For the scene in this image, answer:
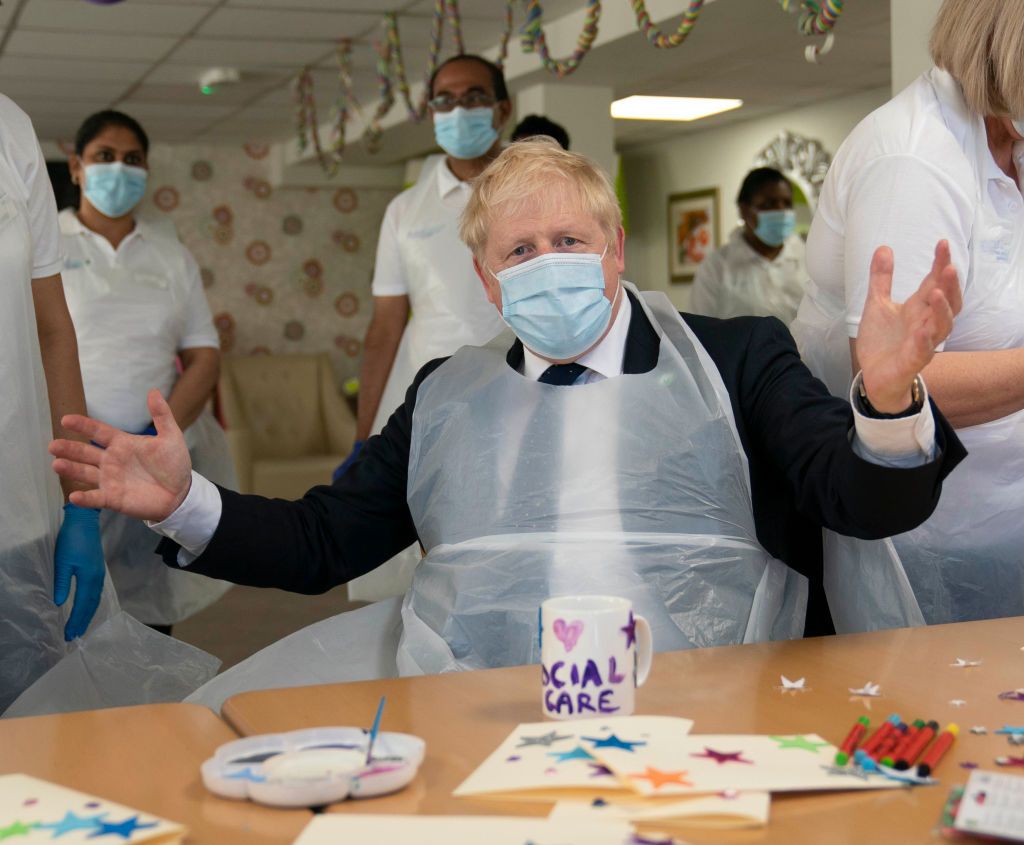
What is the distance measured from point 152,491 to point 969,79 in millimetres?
1124

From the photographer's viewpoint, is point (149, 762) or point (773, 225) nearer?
point (149, 762)

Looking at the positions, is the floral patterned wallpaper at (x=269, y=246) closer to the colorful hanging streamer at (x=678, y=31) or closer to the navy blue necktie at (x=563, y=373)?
the colorful hanging streamer at (x=678, y=31)

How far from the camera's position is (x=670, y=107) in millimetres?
7250

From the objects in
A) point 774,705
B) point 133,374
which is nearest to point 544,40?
point 133,374

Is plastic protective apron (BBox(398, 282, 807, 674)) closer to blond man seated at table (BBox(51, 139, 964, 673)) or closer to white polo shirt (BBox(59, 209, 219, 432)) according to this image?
blond man seated at table (BBox(51, 139, 964, 673))

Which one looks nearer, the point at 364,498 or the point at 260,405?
the point at 364,498

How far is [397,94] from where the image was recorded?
684 centimetres

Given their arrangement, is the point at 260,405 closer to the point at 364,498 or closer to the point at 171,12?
the point at 171,12

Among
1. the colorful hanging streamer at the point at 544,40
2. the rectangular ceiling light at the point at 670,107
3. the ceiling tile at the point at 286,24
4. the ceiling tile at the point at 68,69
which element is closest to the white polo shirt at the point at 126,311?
the colorful hanging streamer at the point at 544,40

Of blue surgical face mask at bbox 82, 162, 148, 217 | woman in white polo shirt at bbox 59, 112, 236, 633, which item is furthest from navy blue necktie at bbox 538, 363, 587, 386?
blue surgical face mask at bbox 82, 162, 148, 217

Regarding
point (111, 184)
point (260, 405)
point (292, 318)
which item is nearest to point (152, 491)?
point (111, 184)

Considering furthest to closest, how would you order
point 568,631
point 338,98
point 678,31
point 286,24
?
1. point 338,98
2. point 286,24
3. point 678,31
4. point 568,631

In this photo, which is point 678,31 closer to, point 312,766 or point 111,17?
point 111,17

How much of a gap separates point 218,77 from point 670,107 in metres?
2.49
